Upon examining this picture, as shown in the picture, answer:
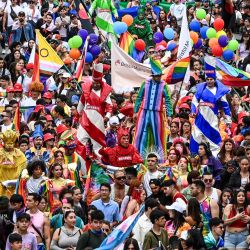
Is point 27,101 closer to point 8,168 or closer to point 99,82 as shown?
point 99,82

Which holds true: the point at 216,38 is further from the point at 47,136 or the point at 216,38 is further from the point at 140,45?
the point at 47,136

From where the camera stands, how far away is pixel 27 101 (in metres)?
31.6

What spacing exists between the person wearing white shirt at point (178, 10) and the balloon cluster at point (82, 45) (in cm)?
325

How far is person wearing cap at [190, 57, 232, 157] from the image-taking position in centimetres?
2872

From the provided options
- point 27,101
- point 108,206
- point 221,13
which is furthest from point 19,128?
point 221,13

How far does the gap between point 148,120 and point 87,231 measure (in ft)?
19.1

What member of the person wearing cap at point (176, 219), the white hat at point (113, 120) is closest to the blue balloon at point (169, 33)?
the white hat at point (113, 120)

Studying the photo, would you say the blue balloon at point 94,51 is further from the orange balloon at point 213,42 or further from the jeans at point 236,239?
the jeans at point 236,239

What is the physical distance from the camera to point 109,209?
79.8 feet

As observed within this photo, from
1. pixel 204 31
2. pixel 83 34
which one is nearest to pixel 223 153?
pixel 204 31

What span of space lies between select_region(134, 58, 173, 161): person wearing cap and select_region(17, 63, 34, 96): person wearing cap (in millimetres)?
4693

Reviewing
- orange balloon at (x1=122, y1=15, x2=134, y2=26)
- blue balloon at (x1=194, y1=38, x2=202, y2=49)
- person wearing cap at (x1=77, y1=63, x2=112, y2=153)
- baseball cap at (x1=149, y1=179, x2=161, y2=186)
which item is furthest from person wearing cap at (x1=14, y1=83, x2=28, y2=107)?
baseball cap at (x1=149, y1=179, x2=161, y2=186)

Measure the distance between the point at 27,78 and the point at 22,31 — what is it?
206 inches

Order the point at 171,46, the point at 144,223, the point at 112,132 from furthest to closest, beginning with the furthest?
1. the point at 171,46
2. the point at 112,132
3. the point at 144,223
